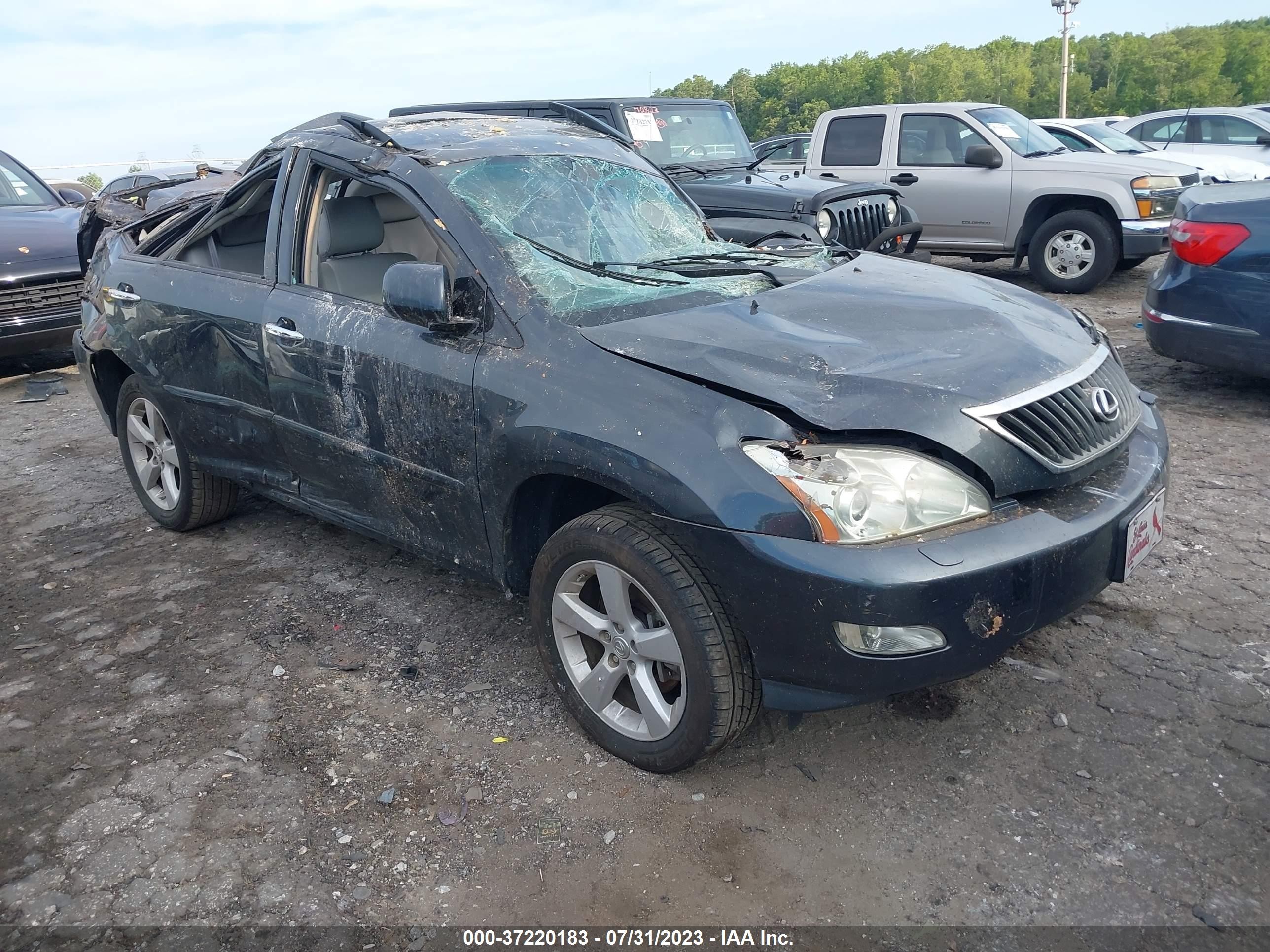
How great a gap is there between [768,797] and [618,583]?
28.5 inches

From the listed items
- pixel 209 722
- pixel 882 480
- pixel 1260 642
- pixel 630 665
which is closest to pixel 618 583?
pixel 630 665

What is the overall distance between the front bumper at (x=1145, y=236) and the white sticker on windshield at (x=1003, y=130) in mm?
1530

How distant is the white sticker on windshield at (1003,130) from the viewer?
10117 mm

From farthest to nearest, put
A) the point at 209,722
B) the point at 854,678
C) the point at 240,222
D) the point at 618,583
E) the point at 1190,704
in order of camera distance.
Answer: the point at 240,222
the point at 209,722
the point at 1190,704
the point at 618,583
the point at 854,678

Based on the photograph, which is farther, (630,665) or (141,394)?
(141,394)

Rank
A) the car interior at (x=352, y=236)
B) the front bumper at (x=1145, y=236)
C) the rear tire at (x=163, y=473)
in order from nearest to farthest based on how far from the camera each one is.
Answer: the car interior at (x=352, y=236)
the rear tire at (x=163, y=473)
the front bumper at (x=1145, y=236)

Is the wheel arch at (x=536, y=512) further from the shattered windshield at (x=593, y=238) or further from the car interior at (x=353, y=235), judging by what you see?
the car interior at (x=353, y=235)

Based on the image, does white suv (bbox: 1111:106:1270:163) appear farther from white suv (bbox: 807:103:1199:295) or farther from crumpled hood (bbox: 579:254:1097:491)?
crumpled hood (bbox: 579:254:1097:491)

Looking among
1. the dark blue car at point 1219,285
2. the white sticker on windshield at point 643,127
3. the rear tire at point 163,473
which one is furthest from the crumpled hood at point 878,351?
the white sticker on windshield at point 643,127

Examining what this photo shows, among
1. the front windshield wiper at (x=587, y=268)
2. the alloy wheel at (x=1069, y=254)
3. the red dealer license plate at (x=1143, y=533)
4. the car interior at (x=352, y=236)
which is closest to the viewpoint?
the red dealer license plate at (x=1143, y=533)

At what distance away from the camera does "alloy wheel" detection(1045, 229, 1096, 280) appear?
9.54 meters

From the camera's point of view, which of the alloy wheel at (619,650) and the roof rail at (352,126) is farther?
the roof rail at (352,126)

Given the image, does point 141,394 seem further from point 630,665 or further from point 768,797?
point 768,797

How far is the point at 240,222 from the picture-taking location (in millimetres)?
4445
